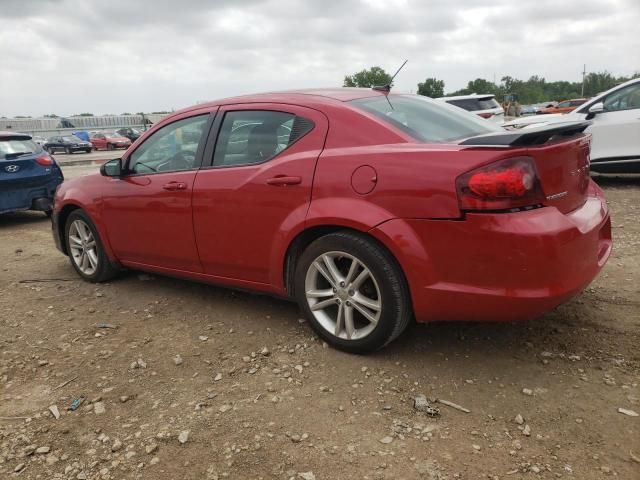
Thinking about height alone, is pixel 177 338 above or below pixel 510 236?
below

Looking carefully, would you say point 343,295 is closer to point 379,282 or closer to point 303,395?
Result: point 379,282

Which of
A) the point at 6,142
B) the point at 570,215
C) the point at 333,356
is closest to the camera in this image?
the point at 570,215

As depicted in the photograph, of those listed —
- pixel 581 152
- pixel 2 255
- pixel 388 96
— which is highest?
pixel 388 96

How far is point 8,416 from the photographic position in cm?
276

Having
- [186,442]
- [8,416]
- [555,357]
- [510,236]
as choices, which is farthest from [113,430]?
[555,357]

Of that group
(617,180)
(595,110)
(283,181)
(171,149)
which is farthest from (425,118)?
(617,180)

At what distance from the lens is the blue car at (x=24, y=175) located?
781 centimetres

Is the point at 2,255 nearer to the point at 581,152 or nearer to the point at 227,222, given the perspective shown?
the point at 227,222

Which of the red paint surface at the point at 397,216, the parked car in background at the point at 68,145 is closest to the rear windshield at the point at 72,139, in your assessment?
the parked car in background at the point at 68,145

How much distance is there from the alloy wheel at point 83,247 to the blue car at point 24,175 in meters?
3.64

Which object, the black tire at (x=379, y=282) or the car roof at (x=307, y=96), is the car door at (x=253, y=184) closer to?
the car roof at (x=307, y=96)

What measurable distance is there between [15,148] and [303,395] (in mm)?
7299

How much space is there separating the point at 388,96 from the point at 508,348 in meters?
1.77

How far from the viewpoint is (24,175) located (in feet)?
26.2
